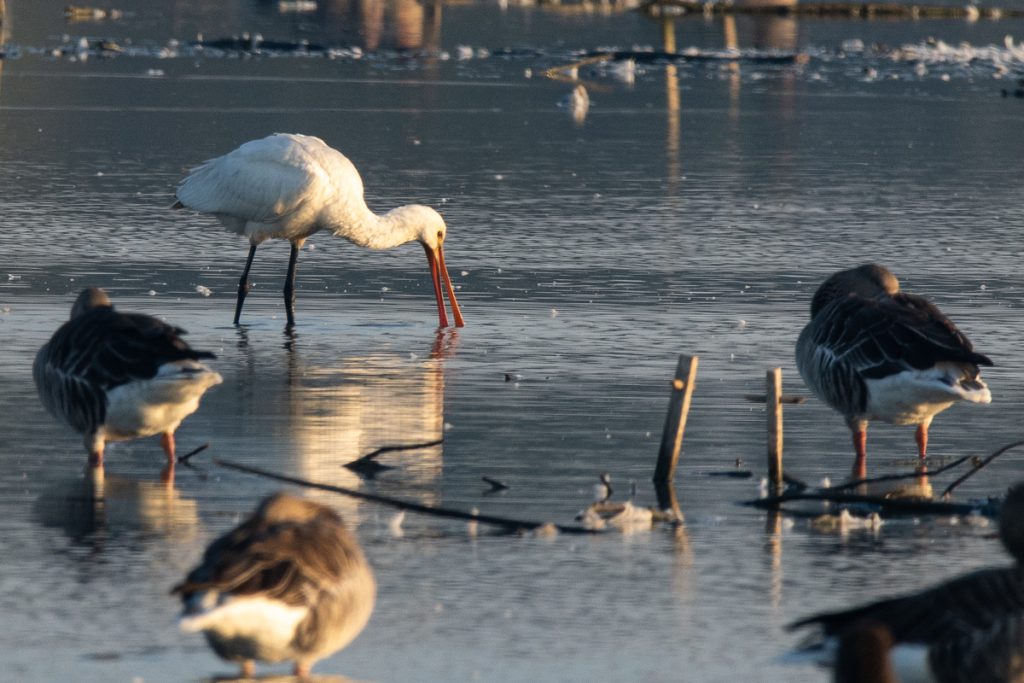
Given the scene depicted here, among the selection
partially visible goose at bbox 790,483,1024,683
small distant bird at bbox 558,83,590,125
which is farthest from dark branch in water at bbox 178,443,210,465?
small distant bird at bbox 558,83,590,125

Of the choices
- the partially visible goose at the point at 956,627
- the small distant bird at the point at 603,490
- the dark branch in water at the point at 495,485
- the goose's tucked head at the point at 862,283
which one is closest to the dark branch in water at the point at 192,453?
the dark branch in water at the point at 495,485

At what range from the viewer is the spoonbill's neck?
14.7m

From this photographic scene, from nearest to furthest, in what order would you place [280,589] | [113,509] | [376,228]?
1. [280,589]
2. [113,509]
3. [376,228]

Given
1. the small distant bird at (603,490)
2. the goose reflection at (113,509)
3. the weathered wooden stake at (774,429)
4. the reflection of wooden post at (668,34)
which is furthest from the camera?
the reflection of wooden post at (668,34)

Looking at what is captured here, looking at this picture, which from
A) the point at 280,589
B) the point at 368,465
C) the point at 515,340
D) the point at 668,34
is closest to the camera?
the point at 280,589

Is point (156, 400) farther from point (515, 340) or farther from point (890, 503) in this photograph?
point (515, 340)

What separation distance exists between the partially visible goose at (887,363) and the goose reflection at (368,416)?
6.32 feet

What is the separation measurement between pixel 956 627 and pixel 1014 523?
904 mm

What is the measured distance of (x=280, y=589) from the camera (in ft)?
19.1

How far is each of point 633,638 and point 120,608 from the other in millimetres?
1796

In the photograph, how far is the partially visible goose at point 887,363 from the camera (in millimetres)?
9352

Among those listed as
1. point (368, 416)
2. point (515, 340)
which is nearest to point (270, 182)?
point (515, 340)

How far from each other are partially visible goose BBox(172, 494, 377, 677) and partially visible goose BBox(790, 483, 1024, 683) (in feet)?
4.43

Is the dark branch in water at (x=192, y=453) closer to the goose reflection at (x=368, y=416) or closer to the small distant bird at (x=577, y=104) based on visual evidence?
the goose reflection at (x=368, y=416)
